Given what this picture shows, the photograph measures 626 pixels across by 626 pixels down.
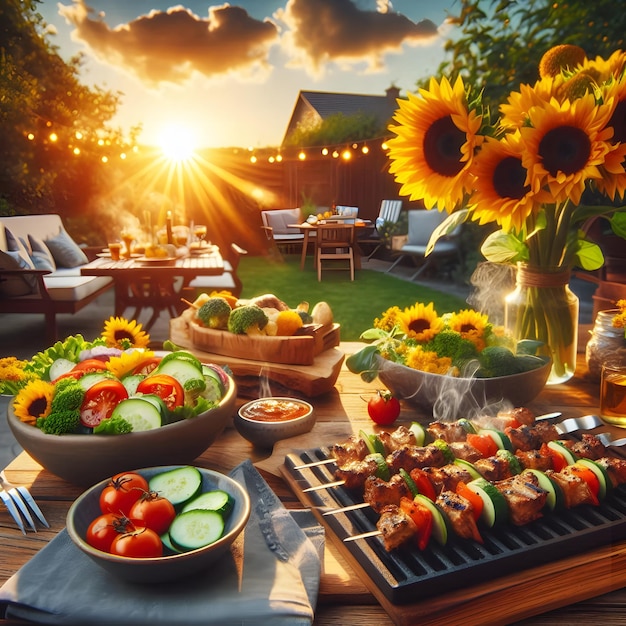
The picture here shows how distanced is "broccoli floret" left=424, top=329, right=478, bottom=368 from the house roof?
14716 millimetres

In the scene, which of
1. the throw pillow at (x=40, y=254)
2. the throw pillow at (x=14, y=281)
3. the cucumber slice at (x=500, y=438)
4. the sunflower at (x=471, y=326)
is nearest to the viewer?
the cucumber slice at (x=500, y=438)

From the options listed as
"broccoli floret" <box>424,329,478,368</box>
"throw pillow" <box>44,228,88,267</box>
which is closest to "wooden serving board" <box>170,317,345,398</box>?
"broccoli floret" <box>424,329,478,368</box>

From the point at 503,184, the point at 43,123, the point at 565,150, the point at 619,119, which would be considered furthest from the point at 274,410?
the point at 43,123

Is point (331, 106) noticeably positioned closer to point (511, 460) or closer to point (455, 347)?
point (455, 347)

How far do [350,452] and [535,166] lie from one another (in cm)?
81

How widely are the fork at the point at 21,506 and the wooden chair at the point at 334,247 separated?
Answer: 27.4ft

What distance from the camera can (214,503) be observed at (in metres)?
0.94

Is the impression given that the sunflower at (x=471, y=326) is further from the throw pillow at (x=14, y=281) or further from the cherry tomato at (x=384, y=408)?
the throw pillow at (x=14, y=281)

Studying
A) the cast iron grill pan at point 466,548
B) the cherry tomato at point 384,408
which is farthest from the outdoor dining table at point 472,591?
the cherry tomato at point 384,408

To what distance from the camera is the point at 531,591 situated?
0.88 m

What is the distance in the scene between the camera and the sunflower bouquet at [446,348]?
151cm

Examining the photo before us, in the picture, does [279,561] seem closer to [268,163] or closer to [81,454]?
[81,454]

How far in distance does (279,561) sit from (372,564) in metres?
0.14

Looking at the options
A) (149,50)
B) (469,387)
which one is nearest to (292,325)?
(469,387)
